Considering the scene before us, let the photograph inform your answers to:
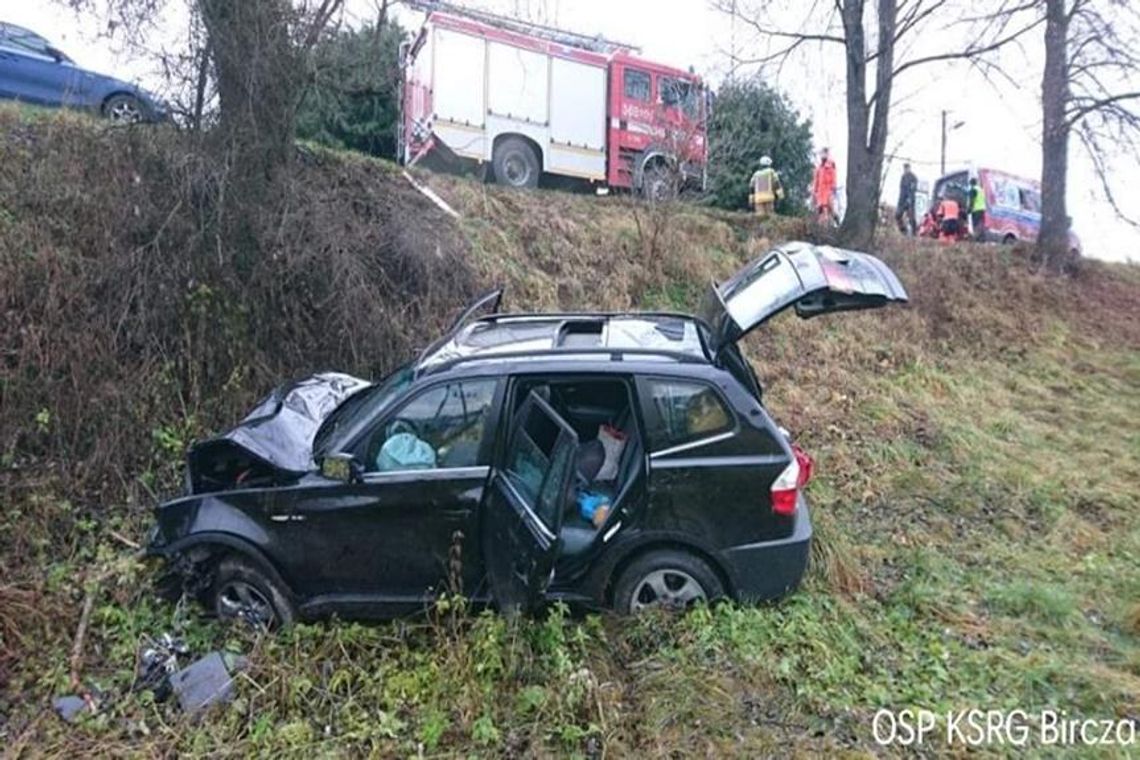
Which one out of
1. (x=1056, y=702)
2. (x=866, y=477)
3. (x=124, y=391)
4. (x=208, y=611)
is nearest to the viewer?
(x=1056, y=702)

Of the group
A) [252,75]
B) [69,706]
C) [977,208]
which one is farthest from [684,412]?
[977,208]

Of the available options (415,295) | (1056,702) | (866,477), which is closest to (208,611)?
(415,295)

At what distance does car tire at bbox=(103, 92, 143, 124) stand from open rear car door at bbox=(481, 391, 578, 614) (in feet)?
17.6

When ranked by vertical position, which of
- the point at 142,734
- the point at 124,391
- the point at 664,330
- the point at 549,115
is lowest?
the point at 142,734

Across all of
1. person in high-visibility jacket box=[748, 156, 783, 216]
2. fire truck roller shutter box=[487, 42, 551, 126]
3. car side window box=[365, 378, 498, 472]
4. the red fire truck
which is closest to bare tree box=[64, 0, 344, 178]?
car side window box=[365, 378, 498, 472]

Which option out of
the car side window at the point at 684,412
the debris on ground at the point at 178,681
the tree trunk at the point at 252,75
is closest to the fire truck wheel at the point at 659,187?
the tree trunk at the point at 252,75

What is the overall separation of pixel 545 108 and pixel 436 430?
9.94 m

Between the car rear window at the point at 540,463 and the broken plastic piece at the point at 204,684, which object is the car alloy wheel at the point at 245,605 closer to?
the broken plastic piece at the point at 204,684

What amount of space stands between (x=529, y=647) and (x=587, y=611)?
48cm

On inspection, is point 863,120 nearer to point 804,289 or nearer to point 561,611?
point 804,289

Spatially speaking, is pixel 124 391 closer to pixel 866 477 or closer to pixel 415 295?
pixel 415 295

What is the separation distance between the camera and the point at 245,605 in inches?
168

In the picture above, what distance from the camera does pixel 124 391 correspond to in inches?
229

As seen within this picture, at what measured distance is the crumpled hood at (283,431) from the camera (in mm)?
4305
